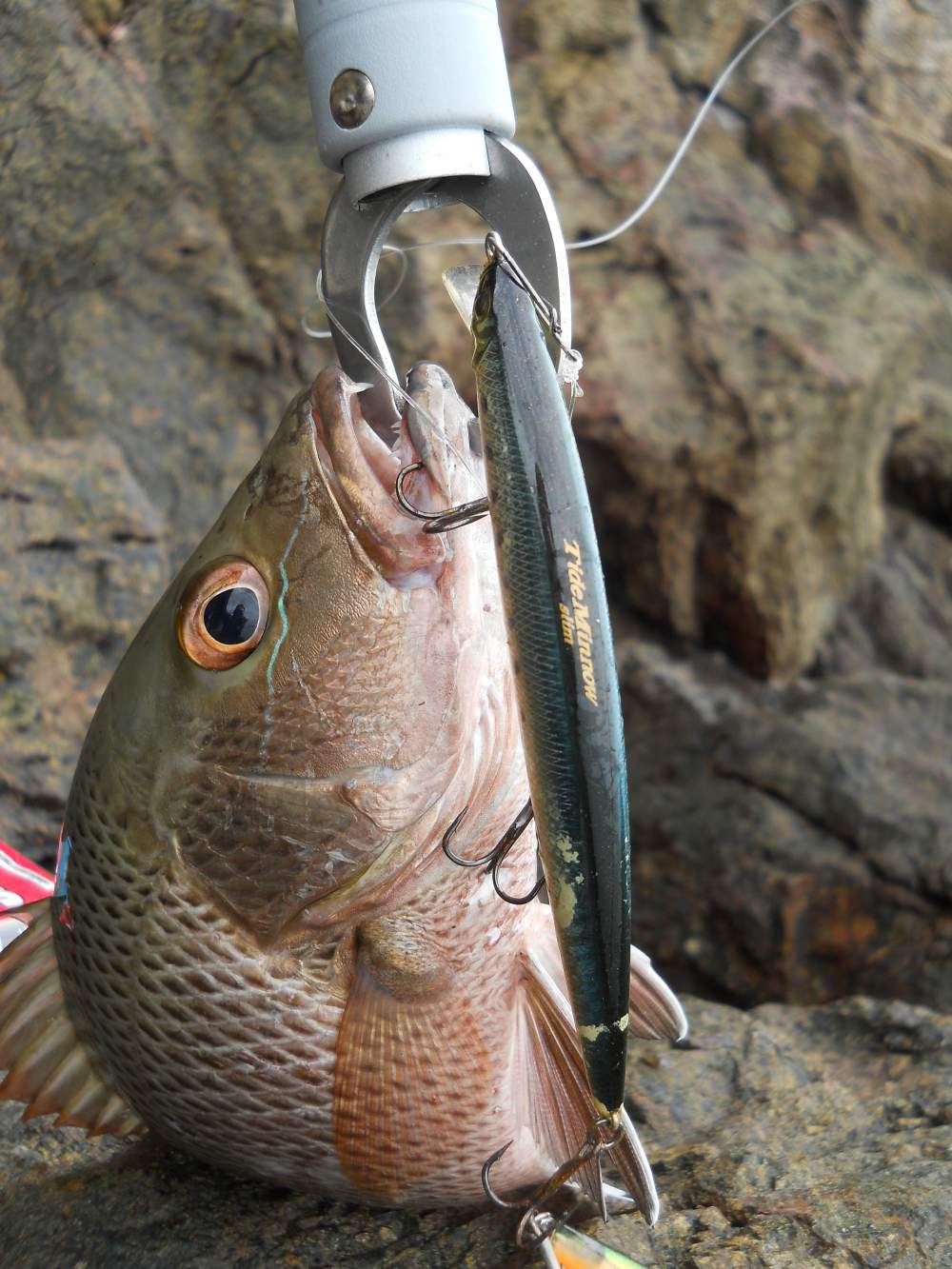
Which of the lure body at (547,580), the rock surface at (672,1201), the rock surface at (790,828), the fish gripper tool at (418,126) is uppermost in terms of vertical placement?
the fish gripper tool at (418,126)

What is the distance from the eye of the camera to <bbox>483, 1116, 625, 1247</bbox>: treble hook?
1.29m

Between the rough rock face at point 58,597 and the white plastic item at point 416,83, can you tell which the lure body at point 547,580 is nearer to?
the white plastic item at point 416,83

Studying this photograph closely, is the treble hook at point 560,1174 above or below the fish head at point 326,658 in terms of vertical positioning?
below

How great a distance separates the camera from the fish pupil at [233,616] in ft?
4.26

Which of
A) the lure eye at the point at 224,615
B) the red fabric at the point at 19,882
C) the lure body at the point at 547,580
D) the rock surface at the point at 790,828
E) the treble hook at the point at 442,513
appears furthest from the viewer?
the rock surface at the point at 790,828

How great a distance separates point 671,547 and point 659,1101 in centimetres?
236

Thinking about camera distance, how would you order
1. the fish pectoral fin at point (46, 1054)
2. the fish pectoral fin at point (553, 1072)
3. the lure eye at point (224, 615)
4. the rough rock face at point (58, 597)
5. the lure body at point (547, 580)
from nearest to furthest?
the lure body at point (547, 580)
the lure eye at point (224, 615)
the fish pectoral fin at point (553, 1072)
the fish pectoral fin at point (46, 1054)
the rough rock face at point (58, 597)

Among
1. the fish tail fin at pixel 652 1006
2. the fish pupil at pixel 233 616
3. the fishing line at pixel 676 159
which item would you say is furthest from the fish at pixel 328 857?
the fishing line at pixel 676 159

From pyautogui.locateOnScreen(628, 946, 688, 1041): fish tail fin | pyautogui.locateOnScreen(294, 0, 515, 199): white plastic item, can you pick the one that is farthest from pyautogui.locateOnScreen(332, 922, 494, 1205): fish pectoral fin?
pyautogui.locateOnScreen(294, 0, 515, 199): white plastic item

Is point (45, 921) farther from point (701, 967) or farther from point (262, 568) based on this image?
point (701, 967)

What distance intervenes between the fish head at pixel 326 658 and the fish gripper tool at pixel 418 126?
114 mm

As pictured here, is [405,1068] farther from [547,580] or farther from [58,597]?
[58,597]

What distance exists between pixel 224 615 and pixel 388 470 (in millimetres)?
253

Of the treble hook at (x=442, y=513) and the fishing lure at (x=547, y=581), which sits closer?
the fishing lure at (x=547, y=581)
